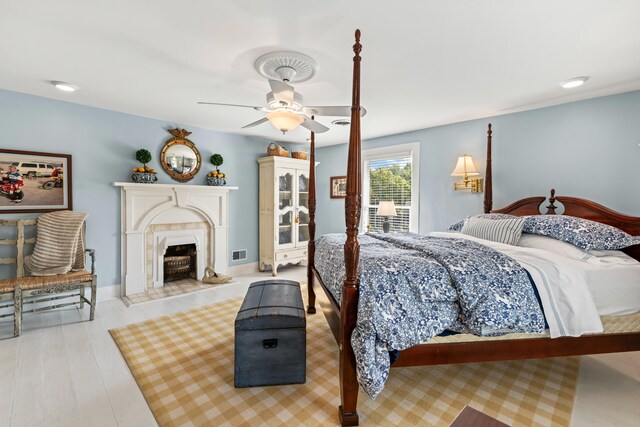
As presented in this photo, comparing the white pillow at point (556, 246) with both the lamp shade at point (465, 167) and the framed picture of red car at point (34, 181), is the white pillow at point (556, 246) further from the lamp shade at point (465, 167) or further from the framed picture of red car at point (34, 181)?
the framed picture of red car at point (34, 181)

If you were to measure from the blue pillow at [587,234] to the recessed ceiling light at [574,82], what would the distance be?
1.25m

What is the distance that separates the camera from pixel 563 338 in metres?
1.95

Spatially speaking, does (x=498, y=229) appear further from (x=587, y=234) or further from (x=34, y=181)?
(x=34, y=181)

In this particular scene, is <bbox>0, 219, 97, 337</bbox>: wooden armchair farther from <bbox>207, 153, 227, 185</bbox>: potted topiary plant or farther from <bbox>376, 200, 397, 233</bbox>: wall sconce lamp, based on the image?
<bbox>376, 200, 397, 233</bbox>: wall sconce lamp

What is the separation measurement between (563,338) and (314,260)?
85.7 inches

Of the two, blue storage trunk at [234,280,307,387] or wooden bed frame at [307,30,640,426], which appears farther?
blue storage trunk at [234,280,307,387]

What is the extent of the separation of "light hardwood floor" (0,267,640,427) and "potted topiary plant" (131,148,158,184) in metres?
1.73

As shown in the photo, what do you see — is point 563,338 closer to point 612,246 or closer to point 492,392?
point 492,392

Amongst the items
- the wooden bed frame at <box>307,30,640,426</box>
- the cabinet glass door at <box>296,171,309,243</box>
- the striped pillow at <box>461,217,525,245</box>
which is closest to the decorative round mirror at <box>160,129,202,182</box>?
the cabinet glass door at <box>296,171,309,243</box>

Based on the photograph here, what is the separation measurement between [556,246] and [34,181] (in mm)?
5136

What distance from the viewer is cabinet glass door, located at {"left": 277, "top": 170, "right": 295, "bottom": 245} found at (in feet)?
16.5

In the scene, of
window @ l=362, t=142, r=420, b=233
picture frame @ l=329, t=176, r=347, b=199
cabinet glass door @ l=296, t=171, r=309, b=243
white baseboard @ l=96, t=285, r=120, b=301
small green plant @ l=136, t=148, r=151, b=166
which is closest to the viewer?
white baseboard @ l=96, t=285, r=120, b=301

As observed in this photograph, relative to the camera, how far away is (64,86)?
2.86 meters

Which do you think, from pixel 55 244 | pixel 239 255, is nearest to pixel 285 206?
pixel 239 255
